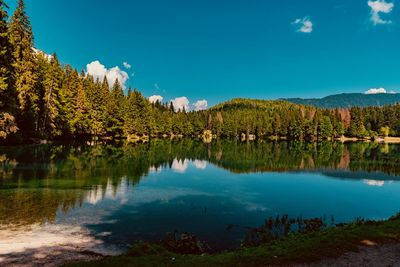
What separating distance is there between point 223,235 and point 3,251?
32.5ft

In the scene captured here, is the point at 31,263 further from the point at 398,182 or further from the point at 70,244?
the point at 398,182

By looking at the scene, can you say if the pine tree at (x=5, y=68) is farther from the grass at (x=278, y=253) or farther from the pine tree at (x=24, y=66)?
the grass at (x=278, y=253)

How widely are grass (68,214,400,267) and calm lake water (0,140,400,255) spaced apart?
3.10 m

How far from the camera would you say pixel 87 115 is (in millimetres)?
88375

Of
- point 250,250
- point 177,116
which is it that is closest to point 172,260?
point 250,250

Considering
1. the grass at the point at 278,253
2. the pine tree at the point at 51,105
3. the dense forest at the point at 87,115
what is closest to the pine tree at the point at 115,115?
the dense forest at the point at 87,115

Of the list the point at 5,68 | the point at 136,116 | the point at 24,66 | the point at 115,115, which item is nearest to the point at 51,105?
the point at 24,66

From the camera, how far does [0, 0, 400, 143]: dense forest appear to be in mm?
51978

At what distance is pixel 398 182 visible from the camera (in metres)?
36.0

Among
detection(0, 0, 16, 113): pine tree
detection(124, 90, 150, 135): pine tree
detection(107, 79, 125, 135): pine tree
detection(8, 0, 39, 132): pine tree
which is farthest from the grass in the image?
detection(124, 90, 150, 135): pine tree

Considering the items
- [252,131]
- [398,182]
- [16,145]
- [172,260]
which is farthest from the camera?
[252,131]

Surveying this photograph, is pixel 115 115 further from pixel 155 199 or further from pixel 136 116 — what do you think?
pixel 155 199

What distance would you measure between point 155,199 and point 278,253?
48.9 ft

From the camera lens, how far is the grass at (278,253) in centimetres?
1076
